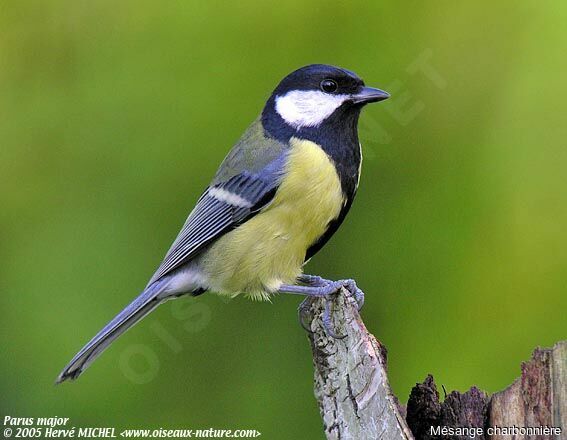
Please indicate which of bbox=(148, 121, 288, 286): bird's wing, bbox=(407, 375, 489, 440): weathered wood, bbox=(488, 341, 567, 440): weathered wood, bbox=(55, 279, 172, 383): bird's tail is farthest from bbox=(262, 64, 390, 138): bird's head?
bbox=(488, 341, 567, 440): weathered wood

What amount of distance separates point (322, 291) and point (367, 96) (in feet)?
2.42

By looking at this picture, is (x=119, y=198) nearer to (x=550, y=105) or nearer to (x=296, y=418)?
(x=296, y=418)

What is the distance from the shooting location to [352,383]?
2262 mm

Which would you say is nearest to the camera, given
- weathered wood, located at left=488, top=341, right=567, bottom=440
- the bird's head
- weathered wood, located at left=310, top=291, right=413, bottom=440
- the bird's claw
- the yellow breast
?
weathered wood, located at left=488, top=341, right=567, bottom=440

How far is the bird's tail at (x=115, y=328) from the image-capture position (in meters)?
2.85

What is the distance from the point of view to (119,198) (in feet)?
10.9

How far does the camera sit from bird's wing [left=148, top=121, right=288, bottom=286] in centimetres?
289

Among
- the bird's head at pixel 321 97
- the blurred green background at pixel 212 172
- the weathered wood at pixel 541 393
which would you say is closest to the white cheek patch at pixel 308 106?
the bird's head at pixel 321 97

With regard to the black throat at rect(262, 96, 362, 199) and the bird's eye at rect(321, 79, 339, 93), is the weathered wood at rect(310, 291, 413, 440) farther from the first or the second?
the bird's eye at rect(321, 79, 339, 93)

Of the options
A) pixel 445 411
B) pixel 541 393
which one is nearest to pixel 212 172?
pixel 445 411

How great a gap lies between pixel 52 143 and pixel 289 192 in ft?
4.02

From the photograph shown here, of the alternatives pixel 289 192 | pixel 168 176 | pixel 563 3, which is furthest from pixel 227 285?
pixel 563 3

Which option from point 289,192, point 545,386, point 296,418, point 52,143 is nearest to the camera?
point 545,386

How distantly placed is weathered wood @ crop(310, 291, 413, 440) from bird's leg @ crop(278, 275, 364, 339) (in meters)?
0.02
